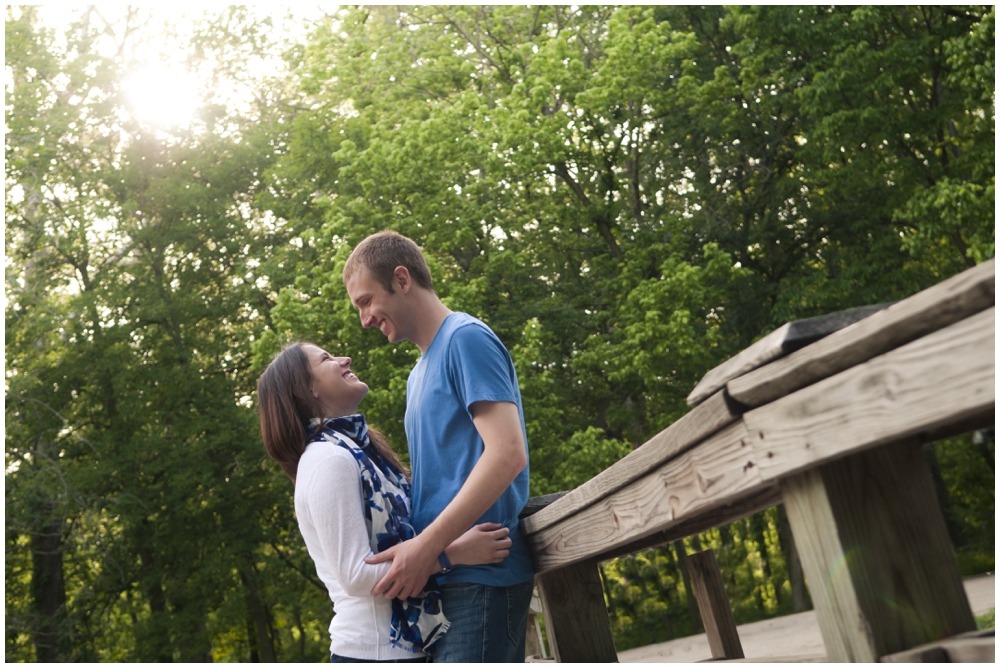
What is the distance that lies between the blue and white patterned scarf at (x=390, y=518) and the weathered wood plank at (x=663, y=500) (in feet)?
1.09

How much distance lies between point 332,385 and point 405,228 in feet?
41.7

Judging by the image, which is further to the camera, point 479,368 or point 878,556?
point 479,368

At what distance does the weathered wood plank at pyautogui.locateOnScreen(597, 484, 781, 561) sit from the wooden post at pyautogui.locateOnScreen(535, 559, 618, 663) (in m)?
0.11

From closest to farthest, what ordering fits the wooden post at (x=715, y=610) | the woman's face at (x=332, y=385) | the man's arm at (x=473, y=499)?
the man's arm at (x=473, y=499), the woman's face at (x=332, y=385), the wooden post at (x=715, y=610)

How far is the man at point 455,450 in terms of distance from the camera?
6.98 ft

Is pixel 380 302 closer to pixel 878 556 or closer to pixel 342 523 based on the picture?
pixel 342 523

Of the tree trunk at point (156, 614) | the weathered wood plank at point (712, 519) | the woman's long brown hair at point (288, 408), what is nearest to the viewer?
the weathered wood plank at point (712, 519)

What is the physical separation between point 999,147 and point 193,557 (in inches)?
634

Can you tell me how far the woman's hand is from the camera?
87.4 inches

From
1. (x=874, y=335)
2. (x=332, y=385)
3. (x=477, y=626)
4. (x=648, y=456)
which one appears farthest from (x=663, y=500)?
(x=332, y=385)

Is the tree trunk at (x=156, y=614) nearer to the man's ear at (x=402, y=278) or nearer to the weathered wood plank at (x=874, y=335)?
the man's ear at (x=402, y=278)

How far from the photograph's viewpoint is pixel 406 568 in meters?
2.14

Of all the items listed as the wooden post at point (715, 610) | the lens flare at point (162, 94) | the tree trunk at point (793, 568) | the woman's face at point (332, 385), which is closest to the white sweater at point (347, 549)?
the woman's face at point (332, 385)

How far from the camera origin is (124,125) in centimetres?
2019
